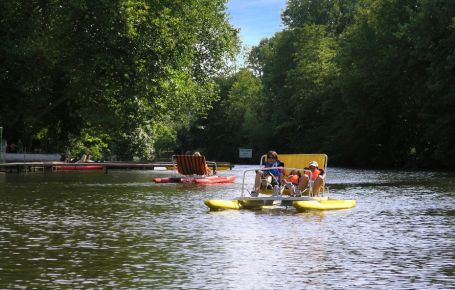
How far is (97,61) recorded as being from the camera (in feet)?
181

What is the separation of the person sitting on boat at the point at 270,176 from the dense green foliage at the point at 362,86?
39.5m

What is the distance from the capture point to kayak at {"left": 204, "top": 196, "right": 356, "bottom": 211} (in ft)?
77.3

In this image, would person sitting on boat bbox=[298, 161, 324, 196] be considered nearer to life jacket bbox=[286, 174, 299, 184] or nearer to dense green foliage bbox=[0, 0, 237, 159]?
life jacket bbox=[286, 174, 299, 184]

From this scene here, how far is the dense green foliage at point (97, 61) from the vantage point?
56156 millimetres

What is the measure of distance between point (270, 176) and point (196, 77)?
4643cm

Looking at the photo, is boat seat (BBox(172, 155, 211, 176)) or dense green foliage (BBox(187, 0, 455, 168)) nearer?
boat seat (BBox(172, 155, 211, 176))

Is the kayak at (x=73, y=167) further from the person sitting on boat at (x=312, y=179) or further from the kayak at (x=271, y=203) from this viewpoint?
the person sitting on boat at (x=312, y=179)

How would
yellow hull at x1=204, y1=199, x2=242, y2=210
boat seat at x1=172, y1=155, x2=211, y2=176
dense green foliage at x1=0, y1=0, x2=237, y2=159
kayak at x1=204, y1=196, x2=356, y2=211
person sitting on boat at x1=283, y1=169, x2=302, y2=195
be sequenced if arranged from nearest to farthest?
kayak at x1=204, y1=196, x2=356, y2=211, yellow hull at x1=204, y1=199, x2=242, y2=210, person sitting on boat at x1=283, y1=169, x2=302, y2=195, boat seat at x1=172, y1=155, x2=211, y2=176, dense green foliage at x1=0, y1=0, x2=237, y2=159

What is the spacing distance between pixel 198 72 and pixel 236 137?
198 feet

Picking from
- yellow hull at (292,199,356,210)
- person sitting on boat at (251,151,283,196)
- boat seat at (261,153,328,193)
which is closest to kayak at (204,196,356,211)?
yellow hull at (292,199,356,210)

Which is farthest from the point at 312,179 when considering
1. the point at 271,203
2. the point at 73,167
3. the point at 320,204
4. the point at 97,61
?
the point at 73,167

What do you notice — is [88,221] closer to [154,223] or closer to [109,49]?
[154,223]

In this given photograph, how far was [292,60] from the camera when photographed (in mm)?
106938

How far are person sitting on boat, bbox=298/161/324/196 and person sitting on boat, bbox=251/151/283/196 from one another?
0.74 metres
